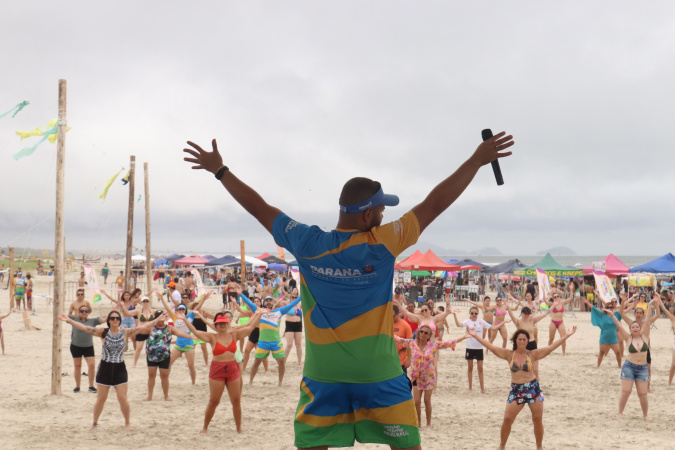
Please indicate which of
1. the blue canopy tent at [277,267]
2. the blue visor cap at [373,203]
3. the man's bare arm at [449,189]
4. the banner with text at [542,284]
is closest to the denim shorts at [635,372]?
the man's bare arm at [449,189]

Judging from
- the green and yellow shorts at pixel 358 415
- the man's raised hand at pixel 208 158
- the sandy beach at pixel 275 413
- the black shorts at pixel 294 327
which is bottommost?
the sandy beach at pixel 275 413

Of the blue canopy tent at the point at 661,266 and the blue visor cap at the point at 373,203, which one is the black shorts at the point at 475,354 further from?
the blue canopy tent at the point at 661,266

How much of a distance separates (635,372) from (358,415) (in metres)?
8.46

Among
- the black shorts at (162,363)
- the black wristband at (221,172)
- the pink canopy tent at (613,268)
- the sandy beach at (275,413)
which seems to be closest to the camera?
the black wristband at (221,172)

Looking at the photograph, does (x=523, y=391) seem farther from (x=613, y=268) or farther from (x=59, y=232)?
(x=613, y=268)

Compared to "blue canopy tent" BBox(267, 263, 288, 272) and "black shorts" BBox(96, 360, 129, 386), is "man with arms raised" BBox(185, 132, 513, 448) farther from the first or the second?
"blue canopy tent" BBox(267, 263, 288, 272)

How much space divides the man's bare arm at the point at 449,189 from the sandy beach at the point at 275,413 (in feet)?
20.9

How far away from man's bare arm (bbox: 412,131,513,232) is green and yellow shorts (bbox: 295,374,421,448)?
2.31ft

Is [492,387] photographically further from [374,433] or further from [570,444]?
[374,433]

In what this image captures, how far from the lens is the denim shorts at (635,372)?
30.6ft

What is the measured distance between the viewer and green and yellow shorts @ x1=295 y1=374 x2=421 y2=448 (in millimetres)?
2436

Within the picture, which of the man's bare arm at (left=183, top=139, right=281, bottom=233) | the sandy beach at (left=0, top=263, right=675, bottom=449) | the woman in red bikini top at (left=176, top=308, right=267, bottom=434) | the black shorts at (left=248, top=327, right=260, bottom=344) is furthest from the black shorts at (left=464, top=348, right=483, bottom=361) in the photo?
the man's bare arm at (left=183, top=139, right=281, bottom=233)

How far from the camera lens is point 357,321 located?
2.44 m

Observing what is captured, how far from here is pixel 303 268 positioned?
2.56 meters
